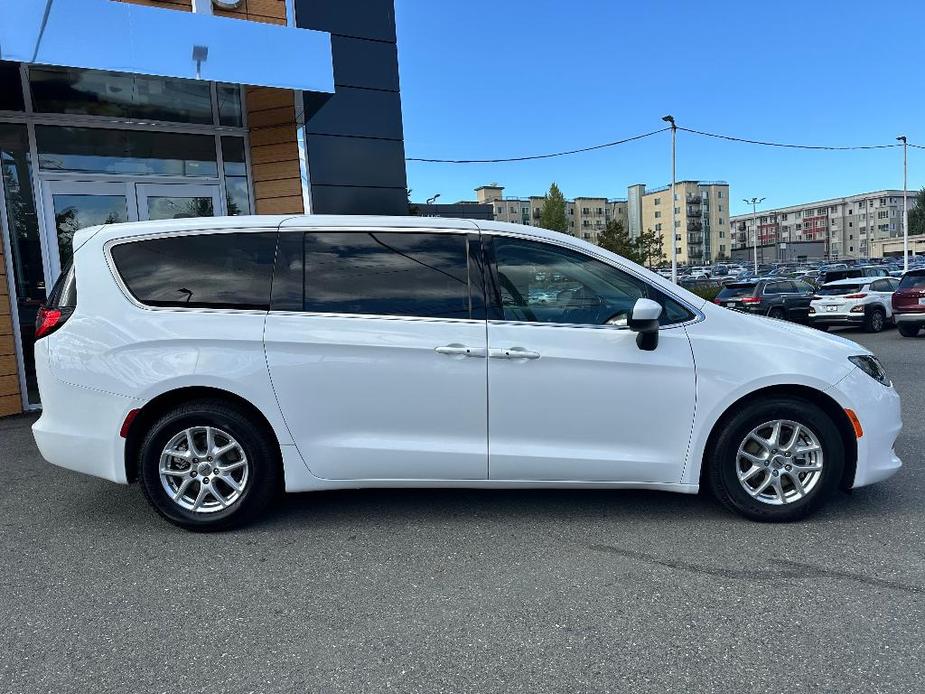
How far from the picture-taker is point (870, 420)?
3.67 meters

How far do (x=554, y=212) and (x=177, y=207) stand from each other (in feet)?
163

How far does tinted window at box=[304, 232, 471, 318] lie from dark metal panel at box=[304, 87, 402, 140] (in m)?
6.99

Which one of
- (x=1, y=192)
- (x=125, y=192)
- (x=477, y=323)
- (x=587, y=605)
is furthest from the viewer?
(x=125, y=192)

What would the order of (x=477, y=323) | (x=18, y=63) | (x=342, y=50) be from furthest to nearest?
1. (x=342, y=50)
2. (x=18, y=63)
3. (x=477, y=323)

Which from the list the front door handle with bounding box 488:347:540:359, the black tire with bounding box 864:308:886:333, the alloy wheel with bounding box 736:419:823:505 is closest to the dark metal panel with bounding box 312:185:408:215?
the front door handle with bounding box 488:347:540:359

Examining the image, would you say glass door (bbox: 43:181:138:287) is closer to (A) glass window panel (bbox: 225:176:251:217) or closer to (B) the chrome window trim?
(A) glass window panel (bbox: 225:176:251:217)

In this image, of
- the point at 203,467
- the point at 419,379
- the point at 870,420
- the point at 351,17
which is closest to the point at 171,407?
the point at 203,467

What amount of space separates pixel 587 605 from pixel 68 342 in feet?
10.3

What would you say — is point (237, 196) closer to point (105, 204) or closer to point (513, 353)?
point (105, 204)

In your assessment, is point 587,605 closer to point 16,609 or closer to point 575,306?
point 575,306

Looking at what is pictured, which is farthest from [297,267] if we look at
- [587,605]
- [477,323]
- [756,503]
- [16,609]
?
[756,503]

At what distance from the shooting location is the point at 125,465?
3.72 metres

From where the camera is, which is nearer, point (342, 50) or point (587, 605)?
point (587, 605)

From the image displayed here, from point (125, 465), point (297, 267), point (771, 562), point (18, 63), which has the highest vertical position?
point (18, 63)
